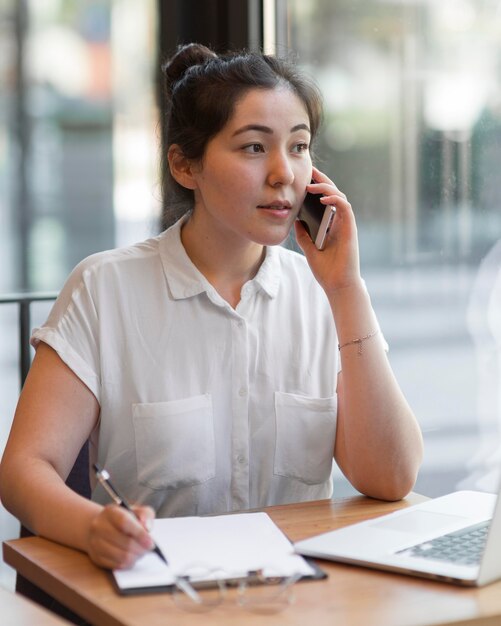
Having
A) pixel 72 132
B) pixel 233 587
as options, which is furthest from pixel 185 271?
pixel 72 132

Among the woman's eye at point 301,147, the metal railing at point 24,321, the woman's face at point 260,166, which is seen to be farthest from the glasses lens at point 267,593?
the metal railing at point 24,321

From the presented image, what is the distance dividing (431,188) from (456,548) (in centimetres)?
113

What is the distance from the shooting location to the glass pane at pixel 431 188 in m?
2.19

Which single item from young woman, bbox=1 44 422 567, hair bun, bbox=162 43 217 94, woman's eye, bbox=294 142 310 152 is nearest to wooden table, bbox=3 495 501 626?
young woman, bbox=1 44 422 567

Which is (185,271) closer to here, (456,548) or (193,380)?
(193,380)

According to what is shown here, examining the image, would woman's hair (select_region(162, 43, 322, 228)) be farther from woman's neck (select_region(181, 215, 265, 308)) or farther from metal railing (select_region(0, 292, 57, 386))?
metal railing (select_region(0, 292, 57, 386))

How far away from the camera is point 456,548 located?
1365 mm

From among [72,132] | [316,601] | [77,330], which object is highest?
[72,132]

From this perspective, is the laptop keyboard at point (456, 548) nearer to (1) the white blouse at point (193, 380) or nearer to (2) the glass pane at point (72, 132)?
(1) the white blouse at point (193, 380)

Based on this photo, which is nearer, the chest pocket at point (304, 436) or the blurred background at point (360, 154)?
the chest pocket at point (304, 436)

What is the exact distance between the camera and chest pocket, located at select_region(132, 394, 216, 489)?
5.86ft

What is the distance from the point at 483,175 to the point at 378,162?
397 mm

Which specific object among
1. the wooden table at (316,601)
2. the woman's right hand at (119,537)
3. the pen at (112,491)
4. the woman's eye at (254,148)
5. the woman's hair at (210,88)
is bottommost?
the wooden table at (316,601)

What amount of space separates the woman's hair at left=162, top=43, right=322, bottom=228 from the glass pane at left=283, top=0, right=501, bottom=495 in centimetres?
41
